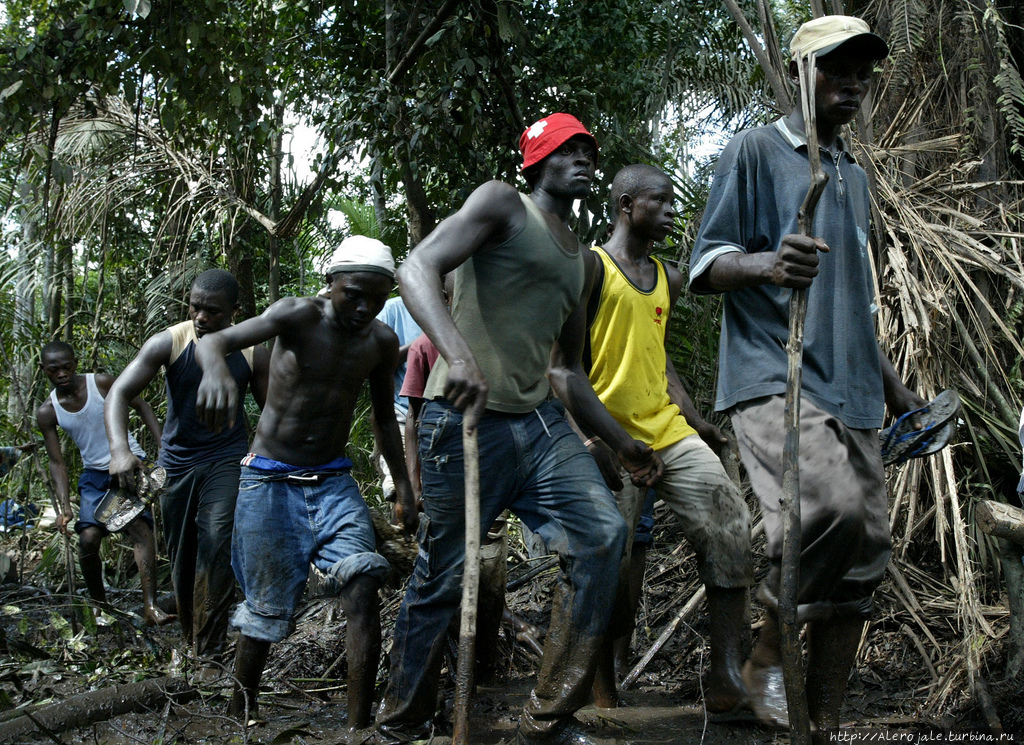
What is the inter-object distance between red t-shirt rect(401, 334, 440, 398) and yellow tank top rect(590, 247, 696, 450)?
4.07 feet

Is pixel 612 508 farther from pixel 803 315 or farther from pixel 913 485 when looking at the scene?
pixel 913 485

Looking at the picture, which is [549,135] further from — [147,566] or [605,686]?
[147,566]

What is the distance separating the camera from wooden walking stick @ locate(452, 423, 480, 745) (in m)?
2.58

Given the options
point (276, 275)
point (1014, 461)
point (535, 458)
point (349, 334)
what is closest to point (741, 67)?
point (276, 275)

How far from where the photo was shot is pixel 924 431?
326 centimetres

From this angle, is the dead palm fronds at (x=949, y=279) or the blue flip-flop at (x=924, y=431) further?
the dead palm fronds at (x=949, y=279)

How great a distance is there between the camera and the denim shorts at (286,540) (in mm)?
3844

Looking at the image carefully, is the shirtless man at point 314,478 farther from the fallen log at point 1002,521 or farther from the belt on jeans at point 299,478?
the fallen log at point 1002,521

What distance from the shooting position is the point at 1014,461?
4.84 meters

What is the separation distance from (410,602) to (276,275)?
18.6ft

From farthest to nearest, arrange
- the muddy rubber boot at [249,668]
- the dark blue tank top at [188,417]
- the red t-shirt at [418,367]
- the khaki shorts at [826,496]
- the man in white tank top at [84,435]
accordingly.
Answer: the man in white tank top at [84,435]
the dark blue tank top at [188,417]
the red t-shirt at [418,367]
the muddy rubber boot at [249,668]
the khaki shorts at [826,496]

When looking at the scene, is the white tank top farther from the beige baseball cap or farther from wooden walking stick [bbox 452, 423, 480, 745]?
the beige baseball cap

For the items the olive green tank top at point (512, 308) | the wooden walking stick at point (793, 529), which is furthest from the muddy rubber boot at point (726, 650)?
the olive green tank top at point (512, 308)

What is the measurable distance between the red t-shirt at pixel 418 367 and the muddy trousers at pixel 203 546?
42.2 inches
